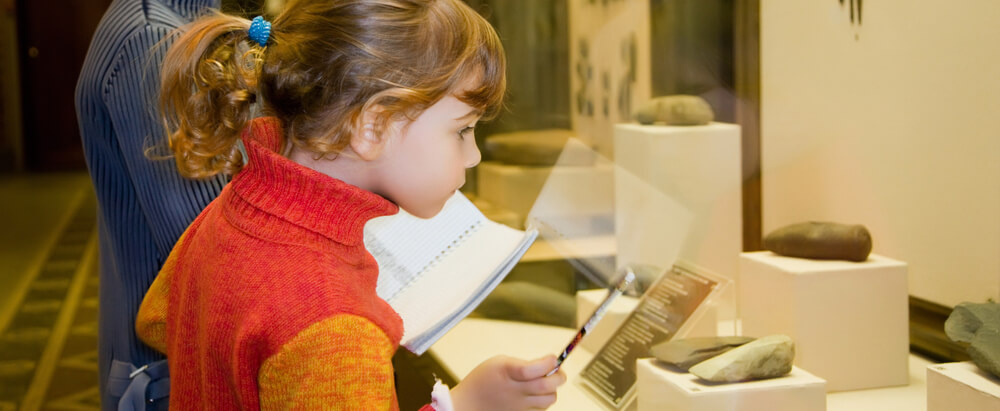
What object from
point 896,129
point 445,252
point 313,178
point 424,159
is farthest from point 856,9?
point 313,178

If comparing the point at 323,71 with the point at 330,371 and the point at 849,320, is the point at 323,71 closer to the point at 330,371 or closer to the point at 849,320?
the point at 330,371

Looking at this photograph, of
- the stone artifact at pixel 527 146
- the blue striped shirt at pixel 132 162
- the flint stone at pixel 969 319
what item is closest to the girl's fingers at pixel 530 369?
the blue striped shirt at pixel 132 162

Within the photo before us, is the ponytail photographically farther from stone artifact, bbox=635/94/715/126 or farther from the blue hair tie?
stone artifact, bbox=635/94/715/126

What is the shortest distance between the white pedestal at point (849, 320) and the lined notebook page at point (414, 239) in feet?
1.68

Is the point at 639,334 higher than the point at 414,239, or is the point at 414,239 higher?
the point at 414,239

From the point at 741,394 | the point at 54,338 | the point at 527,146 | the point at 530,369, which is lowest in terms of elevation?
the point at 54,338

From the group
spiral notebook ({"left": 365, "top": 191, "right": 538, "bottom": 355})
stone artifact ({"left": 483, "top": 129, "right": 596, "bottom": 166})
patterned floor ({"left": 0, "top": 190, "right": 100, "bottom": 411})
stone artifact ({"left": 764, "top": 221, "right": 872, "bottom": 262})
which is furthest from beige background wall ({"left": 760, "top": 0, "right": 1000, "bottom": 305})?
patterned floor ({"left": 0, "top": 190, "right": 100, "bottom": 411})

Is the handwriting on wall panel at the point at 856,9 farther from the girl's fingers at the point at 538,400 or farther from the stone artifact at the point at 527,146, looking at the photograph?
the girl's fingers at the point at 538,400

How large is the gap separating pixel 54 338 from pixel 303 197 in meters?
3.92

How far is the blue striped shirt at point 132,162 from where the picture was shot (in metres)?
1.16

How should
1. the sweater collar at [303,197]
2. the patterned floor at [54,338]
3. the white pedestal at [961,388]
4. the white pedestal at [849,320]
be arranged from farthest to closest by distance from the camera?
the patterned floor at [54,338], the white pedestal at [849,320], the white pedestal at [961,388], the sweater collar at [303,197]

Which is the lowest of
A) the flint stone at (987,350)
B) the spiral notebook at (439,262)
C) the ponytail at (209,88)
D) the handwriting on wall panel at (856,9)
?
the flint stone at (987,350)

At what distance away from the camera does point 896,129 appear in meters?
1.57

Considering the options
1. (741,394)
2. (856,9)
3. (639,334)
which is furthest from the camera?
(856,9)
